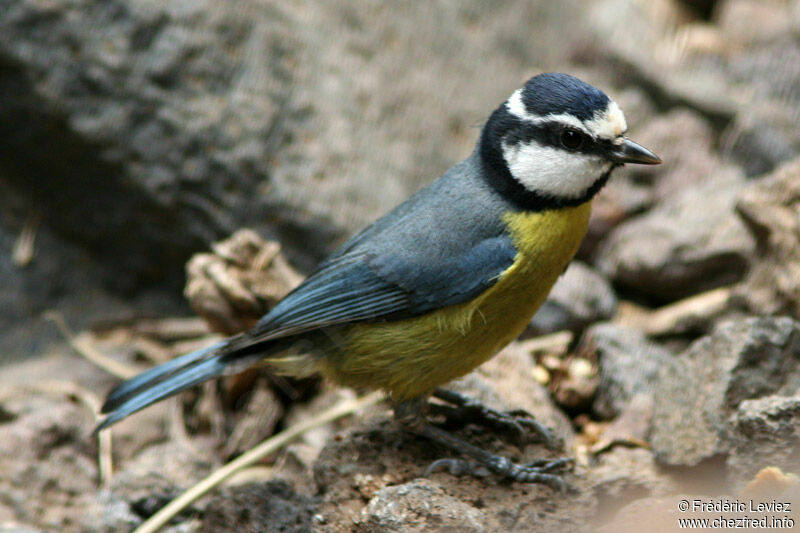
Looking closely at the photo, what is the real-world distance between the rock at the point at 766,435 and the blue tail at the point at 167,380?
75.8 inches

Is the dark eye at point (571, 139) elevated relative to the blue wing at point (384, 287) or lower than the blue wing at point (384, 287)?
elevated

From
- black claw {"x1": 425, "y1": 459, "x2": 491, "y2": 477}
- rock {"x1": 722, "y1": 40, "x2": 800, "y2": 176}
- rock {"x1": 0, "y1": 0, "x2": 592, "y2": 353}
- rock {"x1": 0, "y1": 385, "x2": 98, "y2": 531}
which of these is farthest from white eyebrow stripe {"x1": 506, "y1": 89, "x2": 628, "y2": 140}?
rock {"x1": 0, "y1": 385, "x2": 98, "y2": 531}

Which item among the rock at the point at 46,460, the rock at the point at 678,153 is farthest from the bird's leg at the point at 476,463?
the rock at the point at 678,153

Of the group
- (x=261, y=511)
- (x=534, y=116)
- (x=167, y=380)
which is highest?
(x=534, y=116)

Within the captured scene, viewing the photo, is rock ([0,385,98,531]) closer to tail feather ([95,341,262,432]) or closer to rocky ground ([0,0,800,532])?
rocky ground ([0,0,800,532])

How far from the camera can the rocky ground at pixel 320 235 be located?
10.6 feet

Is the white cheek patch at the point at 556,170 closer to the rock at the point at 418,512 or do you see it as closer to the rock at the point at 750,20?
the rock at the point at 418,512

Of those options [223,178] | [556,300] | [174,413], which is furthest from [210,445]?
[556,300]

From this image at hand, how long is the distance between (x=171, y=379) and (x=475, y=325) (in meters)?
1.34

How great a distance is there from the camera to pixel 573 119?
3033 mm

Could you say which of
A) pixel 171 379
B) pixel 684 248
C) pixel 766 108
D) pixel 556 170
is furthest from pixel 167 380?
pixel 766 108

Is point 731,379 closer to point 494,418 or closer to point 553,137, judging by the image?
point 494,418

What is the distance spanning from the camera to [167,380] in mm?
3502

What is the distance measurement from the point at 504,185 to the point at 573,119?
15.1 inches
